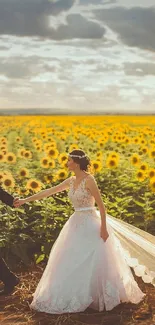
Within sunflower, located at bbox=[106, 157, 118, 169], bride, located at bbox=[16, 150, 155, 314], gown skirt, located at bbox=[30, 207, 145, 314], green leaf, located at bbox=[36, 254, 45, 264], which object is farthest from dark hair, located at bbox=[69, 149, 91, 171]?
sunflower, located at bbox=[106, 157, 118, 169]

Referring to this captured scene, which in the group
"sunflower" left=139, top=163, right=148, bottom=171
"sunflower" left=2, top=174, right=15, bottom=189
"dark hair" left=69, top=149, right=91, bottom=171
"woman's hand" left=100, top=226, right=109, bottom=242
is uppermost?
"dark hair" left=69, top=149, right=91, bottom=171

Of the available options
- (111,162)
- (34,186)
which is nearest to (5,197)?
(34,186)

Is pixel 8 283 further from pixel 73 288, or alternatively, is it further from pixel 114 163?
pixel 114 163

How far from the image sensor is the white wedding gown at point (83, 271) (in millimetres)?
5566

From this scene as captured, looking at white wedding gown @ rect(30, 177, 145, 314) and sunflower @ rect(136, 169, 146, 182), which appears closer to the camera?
white wedding gown @ rect(30, 177, 145, 314)

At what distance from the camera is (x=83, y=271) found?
5598 millimetres

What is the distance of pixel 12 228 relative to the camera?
7.11 metres

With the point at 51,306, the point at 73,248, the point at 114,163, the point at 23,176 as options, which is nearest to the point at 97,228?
the point at 73,248

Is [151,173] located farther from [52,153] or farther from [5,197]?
[5,197]

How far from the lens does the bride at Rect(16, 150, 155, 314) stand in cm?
557

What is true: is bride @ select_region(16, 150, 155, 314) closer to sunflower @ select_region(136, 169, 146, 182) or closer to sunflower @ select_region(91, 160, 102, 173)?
sunflower @ select_region(136, 169, 146, 182)

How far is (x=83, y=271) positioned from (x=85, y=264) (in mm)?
63

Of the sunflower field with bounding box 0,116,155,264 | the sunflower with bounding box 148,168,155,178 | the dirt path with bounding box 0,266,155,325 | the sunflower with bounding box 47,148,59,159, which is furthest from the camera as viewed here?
the sunflower with bounding box 47,148,59,159

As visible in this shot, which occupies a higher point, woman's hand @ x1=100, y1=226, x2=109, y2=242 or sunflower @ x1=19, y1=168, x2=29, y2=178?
sunflower @ x1=19, y1=168, x2=29, y2=178
